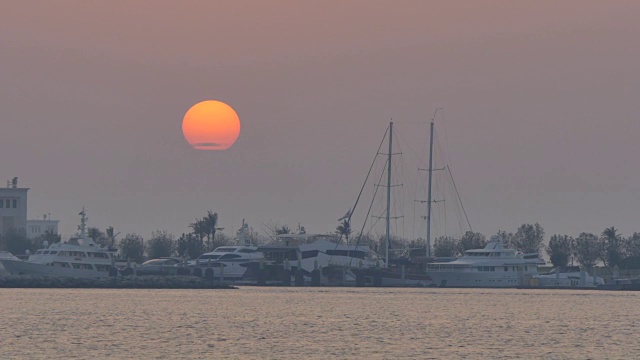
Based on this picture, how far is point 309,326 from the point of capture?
10769 cm

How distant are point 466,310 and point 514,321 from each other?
711 inches

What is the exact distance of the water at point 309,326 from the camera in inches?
3375

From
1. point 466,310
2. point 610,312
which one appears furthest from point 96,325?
point 610,312

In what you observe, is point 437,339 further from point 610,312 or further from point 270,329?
point 610,312

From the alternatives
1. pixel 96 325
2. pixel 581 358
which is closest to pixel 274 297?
pixel 96 325

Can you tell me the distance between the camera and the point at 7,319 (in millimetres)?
109250

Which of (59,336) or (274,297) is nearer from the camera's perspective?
(59,336)

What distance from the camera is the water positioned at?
85.7m

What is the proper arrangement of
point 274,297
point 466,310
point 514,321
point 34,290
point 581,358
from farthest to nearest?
1. point 34,290
2. point 274,297
3. point 466,310
4. point 514,321
5. point 581,358

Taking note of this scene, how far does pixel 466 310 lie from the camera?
449 ft

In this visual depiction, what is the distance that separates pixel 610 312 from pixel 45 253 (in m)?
88.7

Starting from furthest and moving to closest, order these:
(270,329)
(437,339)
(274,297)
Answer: (274,297) < (270,329) < (437,339)

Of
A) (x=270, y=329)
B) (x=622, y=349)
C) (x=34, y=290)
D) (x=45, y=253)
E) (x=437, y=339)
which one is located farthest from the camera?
(x=45, y=253)

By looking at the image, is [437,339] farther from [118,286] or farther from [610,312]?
[118,286]
